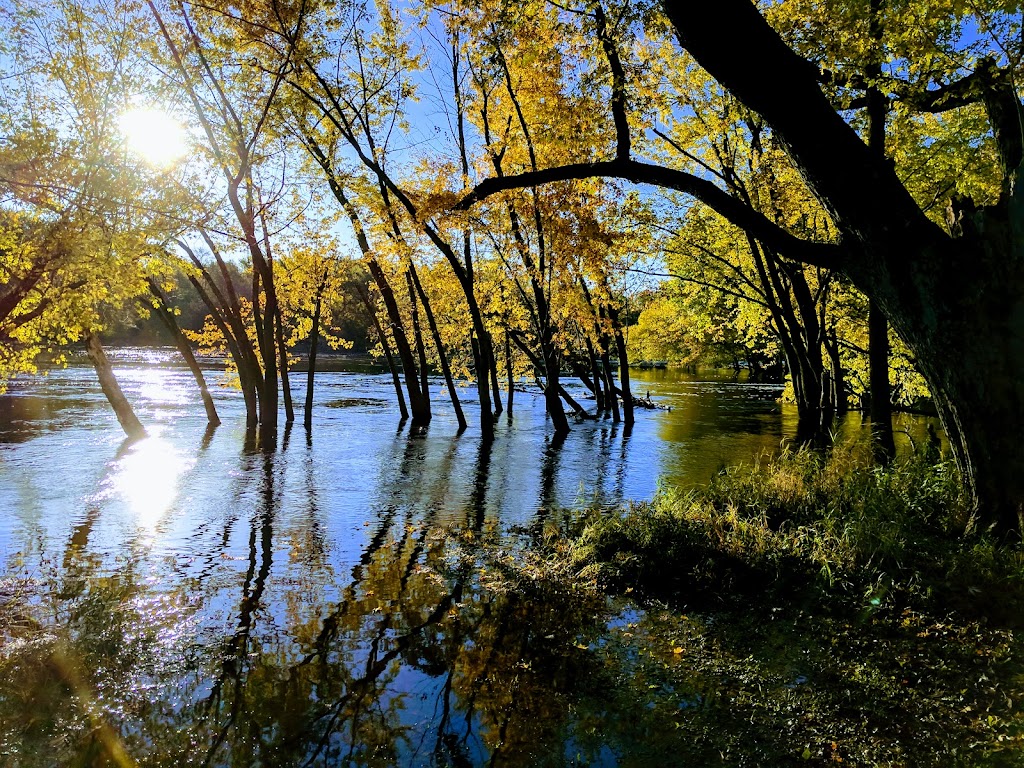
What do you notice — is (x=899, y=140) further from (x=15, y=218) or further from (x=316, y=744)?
(x=15, y=218)

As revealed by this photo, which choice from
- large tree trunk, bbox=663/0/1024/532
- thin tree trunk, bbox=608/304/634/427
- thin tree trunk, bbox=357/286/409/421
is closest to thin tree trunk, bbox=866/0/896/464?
large tree trunk, bbox=663/0/1024/532

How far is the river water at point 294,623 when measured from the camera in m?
3.84

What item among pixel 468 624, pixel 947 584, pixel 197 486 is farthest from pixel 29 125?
pixel 947 584

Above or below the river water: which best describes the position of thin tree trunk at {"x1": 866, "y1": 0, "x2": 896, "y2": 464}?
above

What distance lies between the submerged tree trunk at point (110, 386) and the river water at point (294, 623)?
4269 millimetres

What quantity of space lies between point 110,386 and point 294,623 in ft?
57.4

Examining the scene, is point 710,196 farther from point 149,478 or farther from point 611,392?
point 611,392

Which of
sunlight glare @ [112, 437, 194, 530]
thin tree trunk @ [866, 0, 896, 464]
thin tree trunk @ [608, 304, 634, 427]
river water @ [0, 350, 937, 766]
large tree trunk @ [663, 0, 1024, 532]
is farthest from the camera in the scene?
thin tree trunk @ [608, 304, 634, 427]

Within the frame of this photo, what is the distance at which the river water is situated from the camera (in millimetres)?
3838

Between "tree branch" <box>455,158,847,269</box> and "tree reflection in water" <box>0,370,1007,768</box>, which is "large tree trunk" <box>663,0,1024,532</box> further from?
"tree reflection in water" <box>0,370,1007,768</box>

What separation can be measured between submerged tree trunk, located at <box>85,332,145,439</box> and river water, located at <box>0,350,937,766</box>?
4269 millimetres

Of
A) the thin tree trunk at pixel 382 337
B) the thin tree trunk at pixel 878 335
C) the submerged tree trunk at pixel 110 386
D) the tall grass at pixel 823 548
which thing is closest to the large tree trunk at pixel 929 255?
the tall grass at pixel 823 548

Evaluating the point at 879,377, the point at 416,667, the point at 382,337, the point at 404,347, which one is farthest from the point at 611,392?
the point at 416,667

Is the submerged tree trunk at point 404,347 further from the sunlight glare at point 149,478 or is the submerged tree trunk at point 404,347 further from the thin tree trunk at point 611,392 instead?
the thin tree trunk at point 611,392
